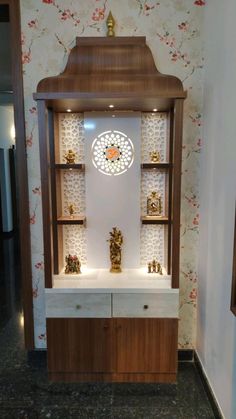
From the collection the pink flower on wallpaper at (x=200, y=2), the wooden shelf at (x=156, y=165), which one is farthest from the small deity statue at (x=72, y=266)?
the pink flower on wallpaper at (x=200, y=2)

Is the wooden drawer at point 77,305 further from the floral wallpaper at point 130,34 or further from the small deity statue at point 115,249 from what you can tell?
the floral wallpaper at point 130,34

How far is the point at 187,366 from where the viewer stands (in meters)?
2.24

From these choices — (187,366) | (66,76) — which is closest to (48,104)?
(66,76)

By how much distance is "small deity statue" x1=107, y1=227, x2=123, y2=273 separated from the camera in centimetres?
218

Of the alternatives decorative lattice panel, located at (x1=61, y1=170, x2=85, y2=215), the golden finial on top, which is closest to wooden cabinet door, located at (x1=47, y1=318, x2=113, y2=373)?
decorative lattice panel, located at (x1=61, y1=170, x2=85, y2=215)

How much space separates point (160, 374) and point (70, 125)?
1.87 metres

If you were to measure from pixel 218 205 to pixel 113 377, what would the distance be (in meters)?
1.37

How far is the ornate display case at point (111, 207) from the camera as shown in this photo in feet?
6.09

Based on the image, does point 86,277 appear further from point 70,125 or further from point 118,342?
point 70,125

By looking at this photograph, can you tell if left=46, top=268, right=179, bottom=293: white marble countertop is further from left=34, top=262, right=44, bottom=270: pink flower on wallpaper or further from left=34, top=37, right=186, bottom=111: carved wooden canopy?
left=34, top=37, right=186, bottom=111: carved wooden canopy

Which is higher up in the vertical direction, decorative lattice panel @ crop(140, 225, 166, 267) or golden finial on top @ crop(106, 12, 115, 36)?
golden finial on top @ crop(106, 12, 115, 36)

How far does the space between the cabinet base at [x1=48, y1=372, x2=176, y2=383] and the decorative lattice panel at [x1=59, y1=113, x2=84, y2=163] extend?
4.99 feet

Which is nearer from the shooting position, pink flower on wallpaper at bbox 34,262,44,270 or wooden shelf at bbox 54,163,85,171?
wooden shelf at bbox 54,163,85,171

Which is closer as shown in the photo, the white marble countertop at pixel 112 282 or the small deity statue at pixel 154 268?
the white marble countertop at pixel 112 282
